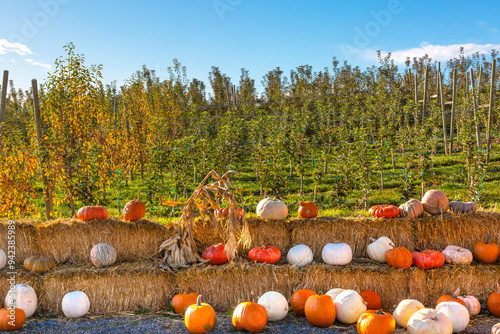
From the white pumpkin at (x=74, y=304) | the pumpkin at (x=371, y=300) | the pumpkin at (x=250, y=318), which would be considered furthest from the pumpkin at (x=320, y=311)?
the white pumpkin at (x=74, y=304)

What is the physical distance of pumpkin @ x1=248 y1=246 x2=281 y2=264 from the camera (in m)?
4.39

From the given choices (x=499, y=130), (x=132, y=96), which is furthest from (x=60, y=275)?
(x=499, y=130)

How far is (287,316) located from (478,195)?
5.53 m

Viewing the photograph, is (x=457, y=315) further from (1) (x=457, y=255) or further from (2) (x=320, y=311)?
(2) (x=320, y=311)

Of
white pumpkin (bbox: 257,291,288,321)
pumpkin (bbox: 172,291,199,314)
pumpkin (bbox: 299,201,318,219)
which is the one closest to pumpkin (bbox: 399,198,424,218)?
pumpkin (bbox: 299,201,318,219)

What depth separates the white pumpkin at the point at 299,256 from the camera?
4422mm

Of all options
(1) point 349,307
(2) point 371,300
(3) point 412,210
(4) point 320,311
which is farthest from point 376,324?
(3) point 412,210

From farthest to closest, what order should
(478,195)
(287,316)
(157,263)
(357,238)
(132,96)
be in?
(132,96) < (478,195) < (357,238) < (157,263) < (287,316)

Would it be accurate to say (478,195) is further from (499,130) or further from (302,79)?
(302,79)

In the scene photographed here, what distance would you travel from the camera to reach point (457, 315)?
350 cm

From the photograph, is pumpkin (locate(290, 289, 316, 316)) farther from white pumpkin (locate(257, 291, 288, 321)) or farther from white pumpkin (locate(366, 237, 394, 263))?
white pumpkin (locate(366, 237, 394, 263))

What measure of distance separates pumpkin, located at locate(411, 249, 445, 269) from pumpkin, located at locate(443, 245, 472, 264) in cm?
13

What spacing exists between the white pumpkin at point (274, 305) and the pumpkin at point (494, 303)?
6.83 feet

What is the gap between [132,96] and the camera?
14.5 m
